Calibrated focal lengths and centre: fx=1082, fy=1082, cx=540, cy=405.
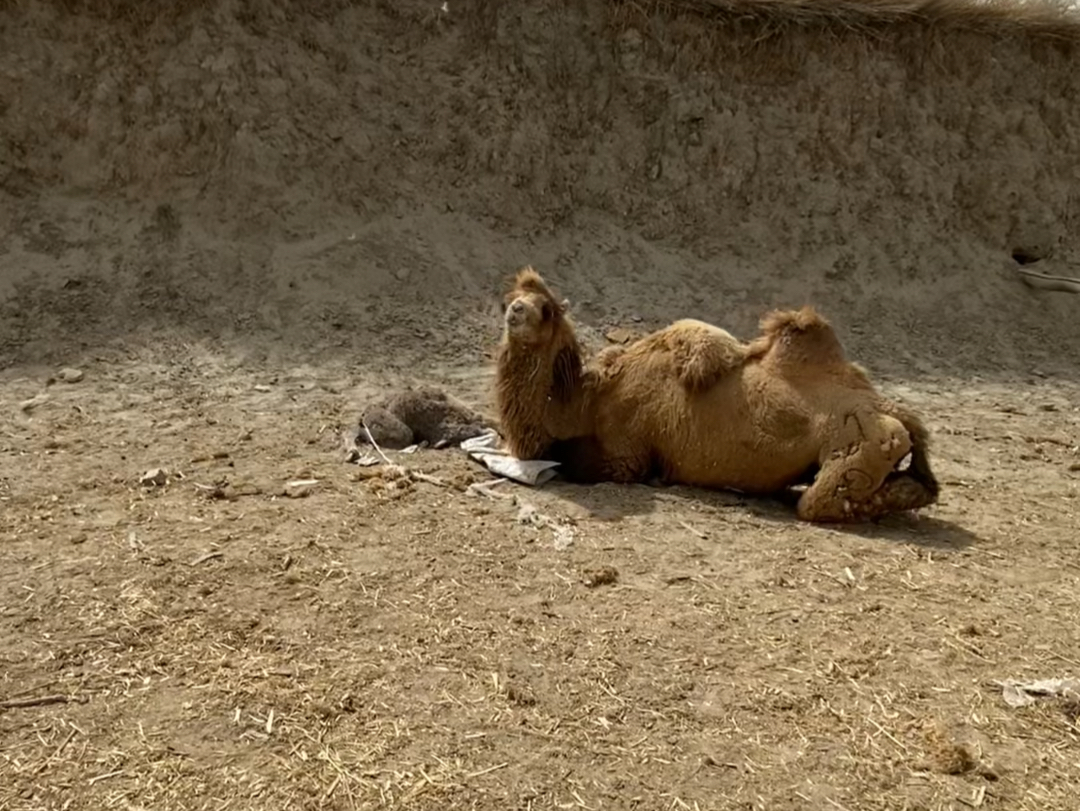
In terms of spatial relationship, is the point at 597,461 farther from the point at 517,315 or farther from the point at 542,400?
the point at 517,315

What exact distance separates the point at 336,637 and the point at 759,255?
10.5 metres

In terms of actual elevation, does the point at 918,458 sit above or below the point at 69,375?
above

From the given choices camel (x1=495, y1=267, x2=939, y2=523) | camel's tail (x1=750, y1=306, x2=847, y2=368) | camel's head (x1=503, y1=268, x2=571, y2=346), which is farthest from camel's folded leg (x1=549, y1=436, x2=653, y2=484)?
camel's tail (x1=750, y1=306, x2=847, y2=368)

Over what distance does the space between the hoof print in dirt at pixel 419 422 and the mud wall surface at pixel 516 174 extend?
2897 millimetres

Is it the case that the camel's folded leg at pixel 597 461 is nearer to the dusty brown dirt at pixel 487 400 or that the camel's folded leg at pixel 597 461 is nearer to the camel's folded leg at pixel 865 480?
the dusty brown dirt at pixel 487 400

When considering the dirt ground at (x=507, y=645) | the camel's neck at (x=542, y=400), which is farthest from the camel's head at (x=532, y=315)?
the dirt ground at (x=507, y=645)

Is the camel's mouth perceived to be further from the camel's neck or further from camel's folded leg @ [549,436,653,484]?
camel's folded leg @ [549,436,653,484]

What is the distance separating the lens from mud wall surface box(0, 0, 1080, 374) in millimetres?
11547

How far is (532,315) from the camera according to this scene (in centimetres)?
677

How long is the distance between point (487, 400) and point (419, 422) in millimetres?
1682

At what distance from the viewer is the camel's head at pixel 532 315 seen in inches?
266

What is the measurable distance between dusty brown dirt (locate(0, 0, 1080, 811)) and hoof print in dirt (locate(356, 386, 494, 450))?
0.32 m

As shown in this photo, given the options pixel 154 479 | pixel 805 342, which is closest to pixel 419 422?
pixel 154 479

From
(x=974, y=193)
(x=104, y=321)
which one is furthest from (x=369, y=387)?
(x=974, y=193)
